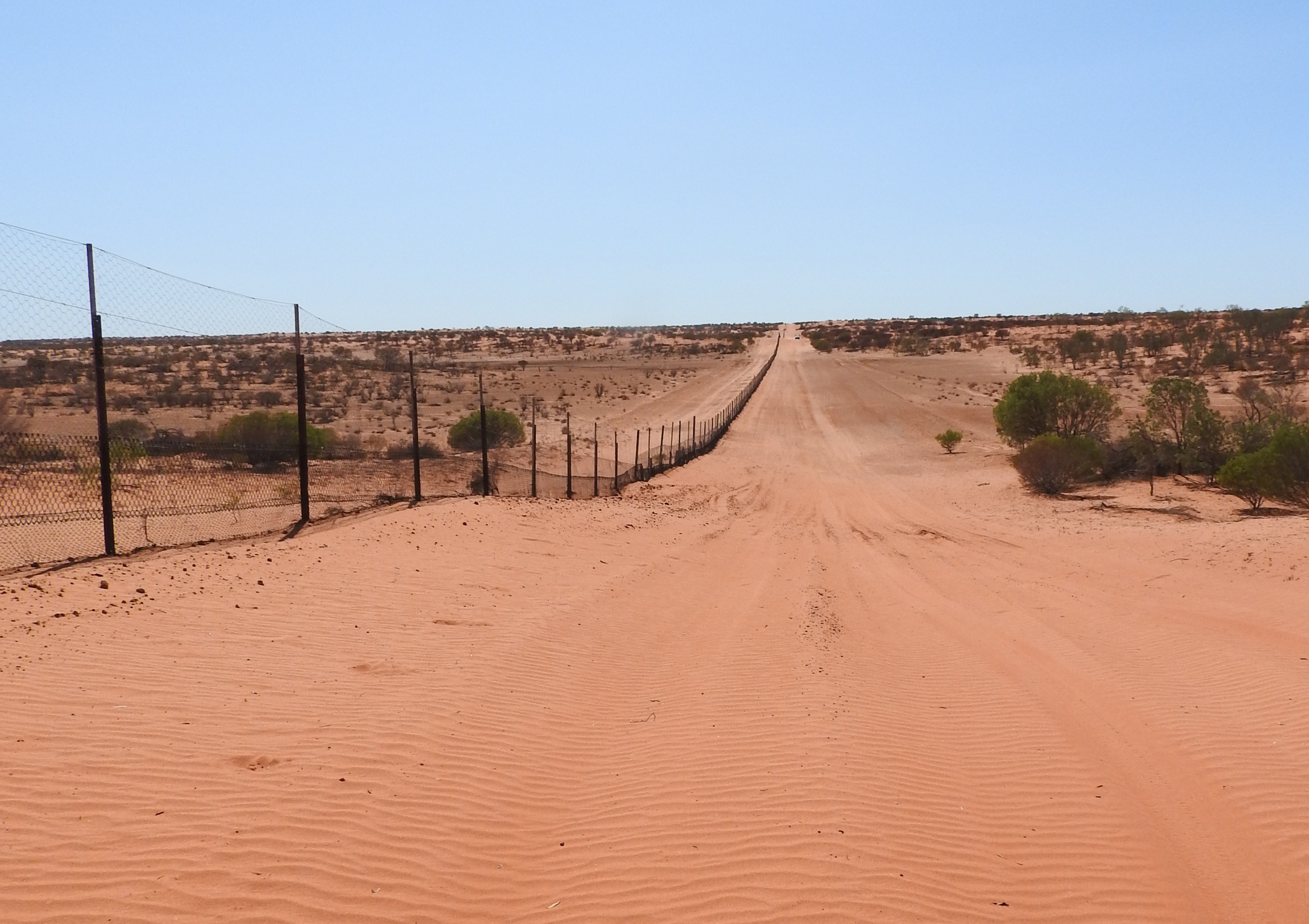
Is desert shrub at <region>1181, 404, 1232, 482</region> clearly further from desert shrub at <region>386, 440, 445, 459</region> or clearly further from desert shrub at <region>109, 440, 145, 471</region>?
desert shrub at <region>109, 440, 145, 471</region>

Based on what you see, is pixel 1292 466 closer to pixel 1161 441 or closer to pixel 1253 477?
pixel 1253 477

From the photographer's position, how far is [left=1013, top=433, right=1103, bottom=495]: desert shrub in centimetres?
2738

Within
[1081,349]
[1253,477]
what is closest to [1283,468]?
[1253,477]

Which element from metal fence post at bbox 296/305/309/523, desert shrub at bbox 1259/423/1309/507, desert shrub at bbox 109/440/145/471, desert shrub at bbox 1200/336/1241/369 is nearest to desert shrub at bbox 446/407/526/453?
desert shrub at bbox 109/440/145/471

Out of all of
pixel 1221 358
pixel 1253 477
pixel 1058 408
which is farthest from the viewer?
pixel 1221 358

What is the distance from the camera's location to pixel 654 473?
29.2 meters

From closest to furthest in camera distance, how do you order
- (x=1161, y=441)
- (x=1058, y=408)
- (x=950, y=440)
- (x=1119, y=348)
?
(x=1161, y=441)
(x=1058, y=408)
(x=950, y=440)
(x=1119, y=348)

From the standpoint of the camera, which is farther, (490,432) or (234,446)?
(490,432)

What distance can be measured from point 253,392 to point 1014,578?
33.5 meters

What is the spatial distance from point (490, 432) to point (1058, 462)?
16940 mm

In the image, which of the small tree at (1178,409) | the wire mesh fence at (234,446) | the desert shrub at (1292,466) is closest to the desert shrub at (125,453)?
the wire mesh fence at (234,446)

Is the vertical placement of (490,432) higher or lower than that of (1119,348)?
lower

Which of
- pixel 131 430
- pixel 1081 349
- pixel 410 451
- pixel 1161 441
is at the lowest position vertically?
pixel 410 451

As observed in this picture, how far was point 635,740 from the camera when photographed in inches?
319
